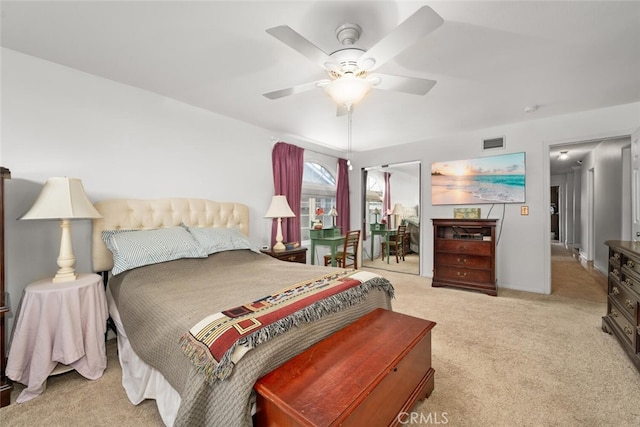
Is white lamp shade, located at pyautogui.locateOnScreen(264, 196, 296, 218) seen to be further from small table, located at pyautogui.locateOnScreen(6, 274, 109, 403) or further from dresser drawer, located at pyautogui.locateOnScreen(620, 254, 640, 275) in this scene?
dresser drawer, located at pyautogui.locateOnScreen(620, 254, 640, 275)

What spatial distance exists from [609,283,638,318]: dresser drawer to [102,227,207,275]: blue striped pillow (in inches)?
134

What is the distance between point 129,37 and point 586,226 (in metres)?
8.41

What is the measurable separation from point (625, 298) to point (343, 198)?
3971 millimetres

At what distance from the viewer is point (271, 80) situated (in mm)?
2496

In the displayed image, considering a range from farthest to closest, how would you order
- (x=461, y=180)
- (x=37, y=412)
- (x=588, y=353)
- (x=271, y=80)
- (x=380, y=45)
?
(x=461, y=180), (x=271, y=80), (x=588, y=353), (x=37, y=412), (x=380, y=45)

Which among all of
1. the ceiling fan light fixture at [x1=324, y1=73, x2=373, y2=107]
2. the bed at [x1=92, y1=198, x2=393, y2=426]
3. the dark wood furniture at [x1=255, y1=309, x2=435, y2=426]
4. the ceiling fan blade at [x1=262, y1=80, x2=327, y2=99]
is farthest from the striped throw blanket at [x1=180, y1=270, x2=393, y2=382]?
the ceiling fan blade at [x1=262, y1=80, x2=327, y2=99]

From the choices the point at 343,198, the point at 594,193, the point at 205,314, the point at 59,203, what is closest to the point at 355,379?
the point at 205,314

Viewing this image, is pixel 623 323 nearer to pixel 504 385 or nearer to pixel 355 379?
pixel 504 385

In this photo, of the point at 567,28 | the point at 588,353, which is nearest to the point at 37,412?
the point at 588,353

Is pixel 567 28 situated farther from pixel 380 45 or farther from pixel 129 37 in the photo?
pixel 129 37

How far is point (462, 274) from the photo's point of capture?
381 cm

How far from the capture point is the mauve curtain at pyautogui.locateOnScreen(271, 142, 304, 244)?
4.06 meters

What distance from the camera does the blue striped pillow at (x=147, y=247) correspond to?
2.13 metres

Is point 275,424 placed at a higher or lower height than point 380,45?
lower
